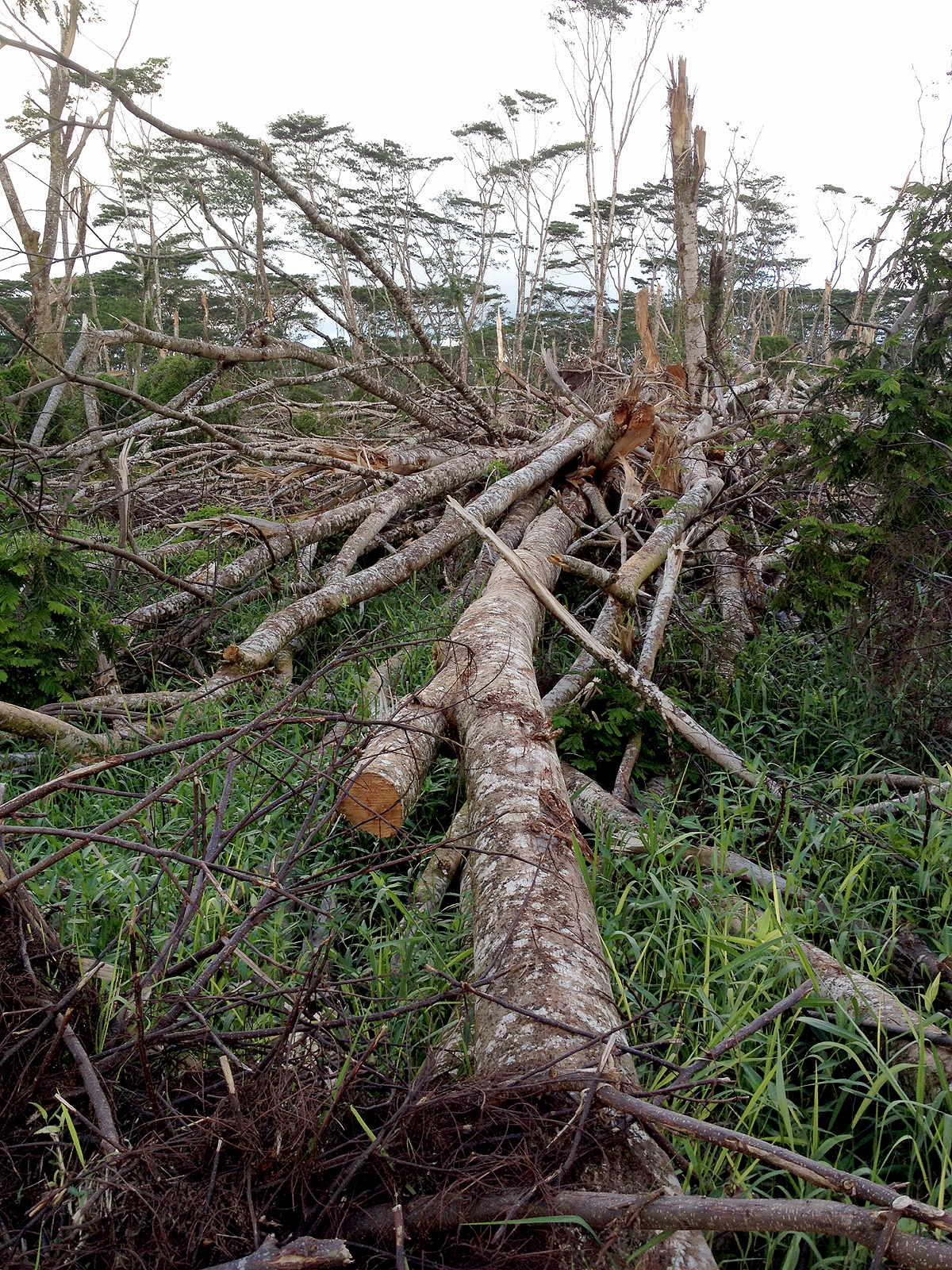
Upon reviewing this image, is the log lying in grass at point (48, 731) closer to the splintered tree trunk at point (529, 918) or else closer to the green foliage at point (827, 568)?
the splintered tree trunk at point (529, 918)

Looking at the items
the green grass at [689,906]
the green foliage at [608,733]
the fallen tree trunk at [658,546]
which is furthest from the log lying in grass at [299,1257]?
the fallen tree trunk at [658,546]

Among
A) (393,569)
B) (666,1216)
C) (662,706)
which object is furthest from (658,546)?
(666,1216)

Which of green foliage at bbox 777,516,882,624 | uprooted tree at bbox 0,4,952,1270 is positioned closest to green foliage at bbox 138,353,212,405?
uprooted tree at bbox 0,4,952,1270

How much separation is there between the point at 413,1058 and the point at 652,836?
3.44 ft

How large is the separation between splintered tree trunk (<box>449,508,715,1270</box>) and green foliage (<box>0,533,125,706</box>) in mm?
1687

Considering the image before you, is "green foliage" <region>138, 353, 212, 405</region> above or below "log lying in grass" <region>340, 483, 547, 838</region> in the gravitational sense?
above

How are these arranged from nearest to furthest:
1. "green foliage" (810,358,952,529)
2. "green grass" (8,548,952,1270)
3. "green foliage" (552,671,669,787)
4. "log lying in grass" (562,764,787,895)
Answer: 1. "green grass" (8,548,952,1270)
2. "log lying in grass" (562,764,787,895)
3. "green foliage" (552,671,669,787)
4. "green foliage" (810,358,952,529)

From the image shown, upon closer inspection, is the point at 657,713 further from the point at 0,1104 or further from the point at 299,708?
the point at 0,1104

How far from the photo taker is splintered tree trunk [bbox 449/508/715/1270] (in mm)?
1370

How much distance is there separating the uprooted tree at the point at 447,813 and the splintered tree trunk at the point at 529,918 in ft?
0.04

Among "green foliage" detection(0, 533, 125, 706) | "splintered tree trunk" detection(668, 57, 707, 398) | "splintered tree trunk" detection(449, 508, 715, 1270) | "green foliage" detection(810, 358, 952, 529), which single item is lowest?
"splintered tree trunk" detection(449, 508, 715, 1270)

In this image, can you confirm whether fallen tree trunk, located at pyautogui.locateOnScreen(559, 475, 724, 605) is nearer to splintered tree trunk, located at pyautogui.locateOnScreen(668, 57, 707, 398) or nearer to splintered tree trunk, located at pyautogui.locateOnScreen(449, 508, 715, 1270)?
splintered tree trunk, located at pyautogui.locateOnScreen(449, 508, 715, 1270)

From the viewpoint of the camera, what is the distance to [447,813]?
3166 millimetres

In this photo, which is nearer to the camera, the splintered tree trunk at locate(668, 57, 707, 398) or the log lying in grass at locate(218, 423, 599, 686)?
the log lying in grass at locate(218, 423, 599, 686)
